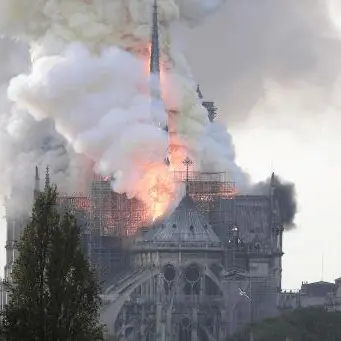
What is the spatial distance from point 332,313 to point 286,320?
17.2ft

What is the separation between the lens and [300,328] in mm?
190250

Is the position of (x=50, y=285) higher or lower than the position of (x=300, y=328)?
lower

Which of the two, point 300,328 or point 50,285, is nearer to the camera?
point 50,285

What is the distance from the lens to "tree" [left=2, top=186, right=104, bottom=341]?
79.8 m

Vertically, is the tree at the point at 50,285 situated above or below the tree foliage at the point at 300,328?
below

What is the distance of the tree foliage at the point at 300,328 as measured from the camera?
7362 inches

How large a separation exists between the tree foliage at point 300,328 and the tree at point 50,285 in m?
104

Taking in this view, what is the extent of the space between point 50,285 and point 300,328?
11161cm

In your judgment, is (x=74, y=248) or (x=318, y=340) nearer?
(x=74, y=248)

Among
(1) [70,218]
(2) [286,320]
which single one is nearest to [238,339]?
(2) [286,320]

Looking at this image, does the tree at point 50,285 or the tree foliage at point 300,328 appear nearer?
the tree at point 50,285

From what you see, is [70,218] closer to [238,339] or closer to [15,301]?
[15,301]

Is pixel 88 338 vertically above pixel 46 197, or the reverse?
pixel 46 197

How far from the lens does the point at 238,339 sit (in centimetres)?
19300
